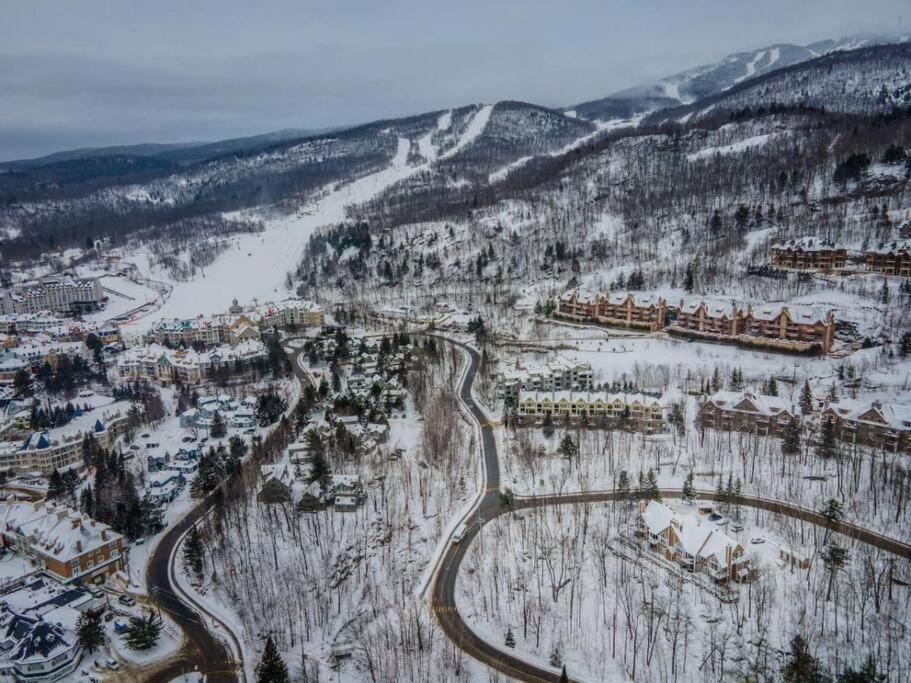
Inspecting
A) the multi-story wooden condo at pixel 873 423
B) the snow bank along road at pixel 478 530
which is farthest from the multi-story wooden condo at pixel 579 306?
the multi-story wooden condo at pixel 873 423

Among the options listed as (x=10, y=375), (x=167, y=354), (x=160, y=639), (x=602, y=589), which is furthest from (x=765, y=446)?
(x=10, y=375)

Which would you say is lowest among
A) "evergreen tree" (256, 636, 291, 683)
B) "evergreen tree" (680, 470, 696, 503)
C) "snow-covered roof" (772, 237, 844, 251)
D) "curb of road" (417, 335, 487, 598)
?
"curb of road" (417, 335, 487, 598)

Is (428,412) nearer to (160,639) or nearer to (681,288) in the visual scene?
(160,639)

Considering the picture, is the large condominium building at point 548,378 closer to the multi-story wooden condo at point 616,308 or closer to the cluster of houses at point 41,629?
the multi-story wooden condo at point 616,308

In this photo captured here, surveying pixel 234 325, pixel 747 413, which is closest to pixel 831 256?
pixel 747 413

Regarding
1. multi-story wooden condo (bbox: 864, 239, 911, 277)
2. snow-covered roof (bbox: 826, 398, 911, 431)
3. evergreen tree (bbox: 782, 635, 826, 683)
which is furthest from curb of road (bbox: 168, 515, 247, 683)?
multi-story wooden condo (bbox: 864, 239, 911, 277)

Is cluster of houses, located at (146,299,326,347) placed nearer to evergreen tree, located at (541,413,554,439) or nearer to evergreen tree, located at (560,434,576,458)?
evergreen tree, located at (541,413,554,439)
